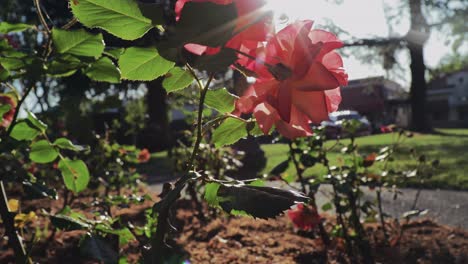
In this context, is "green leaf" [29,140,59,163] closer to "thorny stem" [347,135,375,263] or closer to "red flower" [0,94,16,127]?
"red flower" [0,94,16,127]

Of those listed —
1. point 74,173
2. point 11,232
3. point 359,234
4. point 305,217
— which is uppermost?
point 74,173

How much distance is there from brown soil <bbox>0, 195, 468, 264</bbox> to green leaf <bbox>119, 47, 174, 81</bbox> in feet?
4.81

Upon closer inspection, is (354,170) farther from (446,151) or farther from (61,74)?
(446,151)

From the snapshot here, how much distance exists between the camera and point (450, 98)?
1494 inches

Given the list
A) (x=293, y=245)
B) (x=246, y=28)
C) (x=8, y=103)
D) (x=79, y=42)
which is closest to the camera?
(x=246, y=28)

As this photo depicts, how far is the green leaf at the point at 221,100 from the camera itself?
67 cm

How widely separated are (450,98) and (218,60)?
42908 mm

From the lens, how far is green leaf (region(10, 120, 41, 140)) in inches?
43.3

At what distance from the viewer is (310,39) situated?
46 centimetres

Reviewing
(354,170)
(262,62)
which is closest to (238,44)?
(262,62)

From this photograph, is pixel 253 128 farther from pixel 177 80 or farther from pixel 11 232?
pixel 11 232

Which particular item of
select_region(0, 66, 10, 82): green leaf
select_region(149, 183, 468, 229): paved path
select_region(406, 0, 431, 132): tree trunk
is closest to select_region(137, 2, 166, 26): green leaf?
select_region(0, 66, 10, 82): green leaf

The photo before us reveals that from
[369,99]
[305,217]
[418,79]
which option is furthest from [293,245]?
[418,79]

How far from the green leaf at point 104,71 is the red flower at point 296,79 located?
543mm
